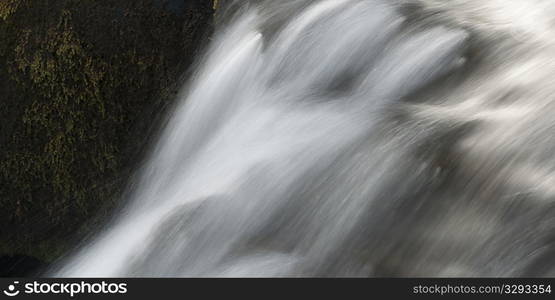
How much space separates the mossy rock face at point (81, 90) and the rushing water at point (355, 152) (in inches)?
13.1

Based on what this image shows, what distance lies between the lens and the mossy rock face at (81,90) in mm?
6453

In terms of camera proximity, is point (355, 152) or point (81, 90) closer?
point (355, 152)

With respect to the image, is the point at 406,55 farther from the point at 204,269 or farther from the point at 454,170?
the point at 204,269

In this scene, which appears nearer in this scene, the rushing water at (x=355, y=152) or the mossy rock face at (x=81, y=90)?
the rushing water at (x=355, y=152)

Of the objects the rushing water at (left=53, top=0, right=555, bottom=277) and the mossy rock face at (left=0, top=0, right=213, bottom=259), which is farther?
the mossy rock face at (left=0, top=0, right=213, bottom=259)

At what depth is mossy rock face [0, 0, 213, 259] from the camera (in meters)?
6.45

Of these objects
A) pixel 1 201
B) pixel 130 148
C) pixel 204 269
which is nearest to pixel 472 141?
pixel 204 269

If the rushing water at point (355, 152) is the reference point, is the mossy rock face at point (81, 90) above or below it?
above

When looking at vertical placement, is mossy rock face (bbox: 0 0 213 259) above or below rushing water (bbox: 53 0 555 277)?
above

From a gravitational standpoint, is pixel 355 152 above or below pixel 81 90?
below

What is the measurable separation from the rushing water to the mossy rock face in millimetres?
332

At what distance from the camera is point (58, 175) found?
6688mm

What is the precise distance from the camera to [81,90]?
6.51 metres

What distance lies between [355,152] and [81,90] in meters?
2.64
